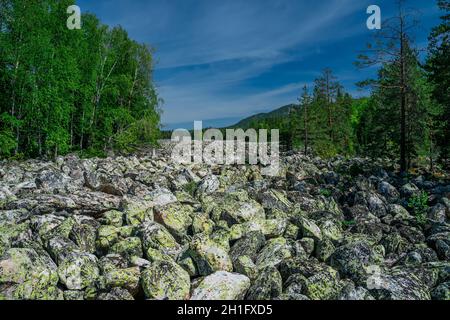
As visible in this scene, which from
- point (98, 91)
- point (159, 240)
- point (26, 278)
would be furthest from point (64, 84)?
point (26, 278)

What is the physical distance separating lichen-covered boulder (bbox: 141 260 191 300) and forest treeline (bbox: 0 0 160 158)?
57.4 ft

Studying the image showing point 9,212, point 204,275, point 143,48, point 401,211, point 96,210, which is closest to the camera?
point 204,275

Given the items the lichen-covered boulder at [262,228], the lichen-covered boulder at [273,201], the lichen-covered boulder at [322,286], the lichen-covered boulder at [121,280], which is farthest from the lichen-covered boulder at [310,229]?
the lichen-covered boulder at [121,280]

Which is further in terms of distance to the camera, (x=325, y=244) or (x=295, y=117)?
(x=295, y=117)

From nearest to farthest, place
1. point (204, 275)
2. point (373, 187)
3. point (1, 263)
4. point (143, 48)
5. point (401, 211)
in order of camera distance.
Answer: point (1, 263) → point (204, 275) → point (401, 211) → point (373, 187) → point (143, 48)

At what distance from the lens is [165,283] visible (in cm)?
513

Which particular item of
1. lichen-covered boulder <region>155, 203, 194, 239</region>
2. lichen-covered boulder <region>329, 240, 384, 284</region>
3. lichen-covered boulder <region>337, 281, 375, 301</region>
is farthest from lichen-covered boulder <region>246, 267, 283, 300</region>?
lichen-covered boulder <region>155, 203, 194, 239</region>

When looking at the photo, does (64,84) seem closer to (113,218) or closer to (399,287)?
(113,218)

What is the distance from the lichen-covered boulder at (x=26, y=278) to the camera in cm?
488

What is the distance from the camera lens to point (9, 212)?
8.05m

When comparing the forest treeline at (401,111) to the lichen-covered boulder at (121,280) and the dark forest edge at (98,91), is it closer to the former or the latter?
the dark forest edge at (98,91)
